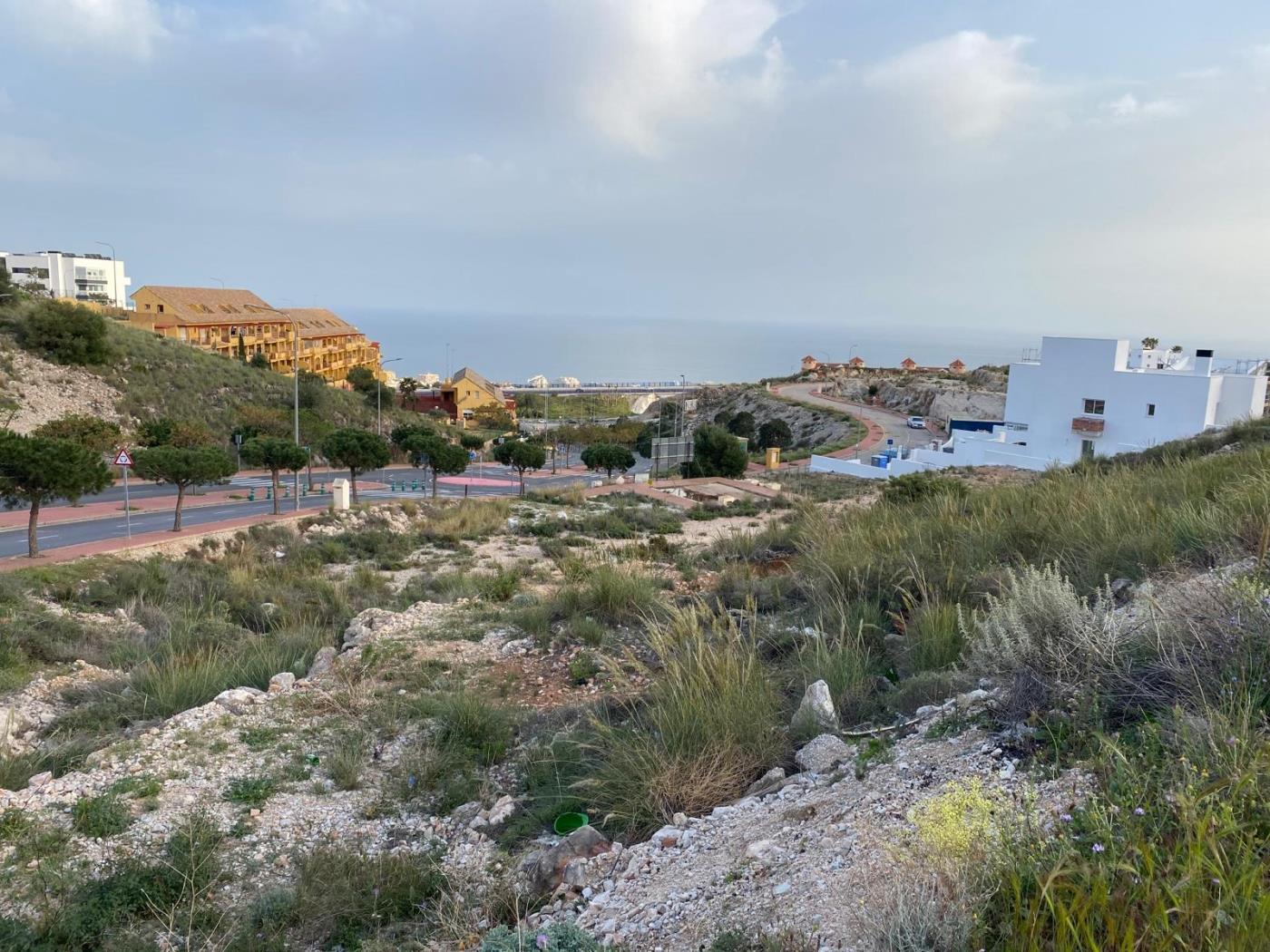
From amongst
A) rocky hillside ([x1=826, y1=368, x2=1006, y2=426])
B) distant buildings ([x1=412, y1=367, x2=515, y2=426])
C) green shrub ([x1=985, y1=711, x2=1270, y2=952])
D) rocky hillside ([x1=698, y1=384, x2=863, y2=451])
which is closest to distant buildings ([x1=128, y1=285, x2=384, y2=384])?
distant buildings ([x1=412, y1=367, x2=515, y2=426])

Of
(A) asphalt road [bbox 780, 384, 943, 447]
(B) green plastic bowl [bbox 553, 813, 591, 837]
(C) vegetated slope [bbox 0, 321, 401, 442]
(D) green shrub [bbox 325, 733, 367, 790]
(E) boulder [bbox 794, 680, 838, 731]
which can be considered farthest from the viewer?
(A) asphalt road [bbox 780, 384, 943, 447]

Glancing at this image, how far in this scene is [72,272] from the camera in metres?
104

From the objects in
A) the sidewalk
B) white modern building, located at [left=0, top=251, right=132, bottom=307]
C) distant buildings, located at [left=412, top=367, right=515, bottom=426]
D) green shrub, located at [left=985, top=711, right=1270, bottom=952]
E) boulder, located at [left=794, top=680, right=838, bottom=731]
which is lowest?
the sidewalk

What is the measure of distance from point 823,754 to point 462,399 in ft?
286

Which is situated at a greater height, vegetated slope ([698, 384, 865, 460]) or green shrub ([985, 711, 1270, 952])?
green shrub ([985, 711, 1270, 952])

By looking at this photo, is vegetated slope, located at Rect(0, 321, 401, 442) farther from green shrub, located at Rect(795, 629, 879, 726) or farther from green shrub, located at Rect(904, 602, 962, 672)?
green shrub, located at Rect(904, 602, 962, 672)

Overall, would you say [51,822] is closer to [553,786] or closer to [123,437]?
[553,786]

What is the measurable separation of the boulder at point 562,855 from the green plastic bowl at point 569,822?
0.21 metres

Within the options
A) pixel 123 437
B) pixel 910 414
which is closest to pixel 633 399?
pixel 910 414

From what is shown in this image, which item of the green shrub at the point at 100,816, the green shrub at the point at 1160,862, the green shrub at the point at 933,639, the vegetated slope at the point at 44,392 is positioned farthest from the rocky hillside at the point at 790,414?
the green shrub at the point at 1160,862

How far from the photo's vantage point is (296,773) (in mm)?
5258

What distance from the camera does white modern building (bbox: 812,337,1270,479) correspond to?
34.5 metres

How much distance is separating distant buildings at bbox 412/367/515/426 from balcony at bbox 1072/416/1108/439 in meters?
60.3

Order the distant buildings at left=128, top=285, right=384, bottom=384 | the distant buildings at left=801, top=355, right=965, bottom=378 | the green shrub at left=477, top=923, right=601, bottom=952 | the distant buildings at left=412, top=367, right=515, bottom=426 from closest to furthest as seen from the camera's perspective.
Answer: the green shrub at left=477, top=923, right=601, bottom=952 < the distant buildings at left=128, top=285, right=384, bottom=384 < the distant buildings at left=412, top=367, right=515, bottom=426 < the distant buildings at left=801, top=355, right=965, bottom=378
